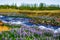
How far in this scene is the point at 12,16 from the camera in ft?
5.91

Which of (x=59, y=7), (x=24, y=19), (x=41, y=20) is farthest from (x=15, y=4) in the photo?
(x=59, y=7)

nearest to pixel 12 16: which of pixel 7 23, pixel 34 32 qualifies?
pixel 7 23

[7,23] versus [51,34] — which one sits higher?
[7,23]

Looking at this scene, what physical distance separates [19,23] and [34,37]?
0.76ft

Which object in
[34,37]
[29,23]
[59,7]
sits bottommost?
[34,37]

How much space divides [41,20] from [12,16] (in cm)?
33

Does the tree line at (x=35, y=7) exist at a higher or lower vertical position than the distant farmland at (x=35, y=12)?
higher

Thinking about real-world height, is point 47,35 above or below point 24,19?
below

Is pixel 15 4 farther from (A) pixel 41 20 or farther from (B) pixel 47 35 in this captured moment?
(B) pixel 47 35

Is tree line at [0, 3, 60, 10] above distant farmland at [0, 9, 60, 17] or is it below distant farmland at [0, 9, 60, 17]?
above

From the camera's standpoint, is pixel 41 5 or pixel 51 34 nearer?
pixel 51 34

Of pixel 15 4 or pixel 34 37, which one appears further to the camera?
pixel 15 4

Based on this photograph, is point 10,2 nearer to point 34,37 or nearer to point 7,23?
point 7,23

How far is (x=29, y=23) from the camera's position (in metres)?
1.78
